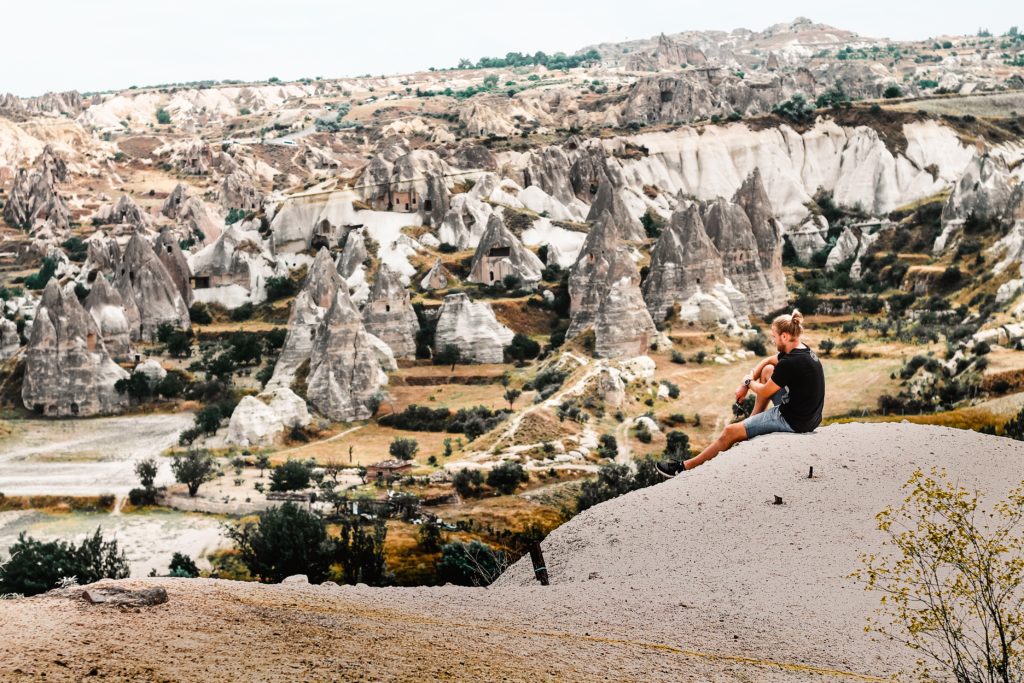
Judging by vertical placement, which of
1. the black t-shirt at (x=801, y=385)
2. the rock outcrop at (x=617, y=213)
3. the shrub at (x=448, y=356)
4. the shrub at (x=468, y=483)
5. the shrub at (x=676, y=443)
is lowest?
the shrub at (x=448, y=356)

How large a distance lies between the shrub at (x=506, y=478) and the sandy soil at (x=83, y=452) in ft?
37.9

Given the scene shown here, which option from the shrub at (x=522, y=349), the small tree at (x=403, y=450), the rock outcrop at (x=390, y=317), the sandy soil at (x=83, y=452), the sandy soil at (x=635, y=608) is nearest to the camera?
the sandy soil at (x=635, y=608)

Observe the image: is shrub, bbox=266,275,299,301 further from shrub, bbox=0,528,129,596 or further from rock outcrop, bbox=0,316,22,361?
shrub, bbox=0,528,129,596

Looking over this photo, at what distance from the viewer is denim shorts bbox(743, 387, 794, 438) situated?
43.7ft

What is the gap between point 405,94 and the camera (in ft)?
595

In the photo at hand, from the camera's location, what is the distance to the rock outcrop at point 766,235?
56906 millimetres

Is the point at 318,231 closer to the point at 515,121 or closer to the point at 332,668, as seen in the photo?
the point at 332,668

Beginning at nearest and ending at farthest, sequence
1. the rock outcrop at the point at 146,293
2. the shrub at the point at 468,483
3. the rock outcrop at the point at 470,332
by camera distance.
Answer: the shrub at the point at 468,483, the rock outcrop at the point at 470,332, the rock outcrop at the point at 146,293

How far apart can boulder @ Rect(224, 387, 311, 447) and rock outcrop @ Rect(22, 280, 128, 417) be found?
30.4ft

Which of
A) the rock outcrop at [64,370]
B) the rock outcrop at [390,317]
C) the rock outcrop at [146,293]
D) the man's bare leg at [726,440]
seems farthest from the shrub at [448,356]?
the man's bare leg at [726,440]

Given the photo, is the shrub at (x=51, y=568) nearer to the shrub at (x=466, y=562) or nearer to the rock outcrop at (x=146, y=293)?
the shrub at (x=466, y=562)

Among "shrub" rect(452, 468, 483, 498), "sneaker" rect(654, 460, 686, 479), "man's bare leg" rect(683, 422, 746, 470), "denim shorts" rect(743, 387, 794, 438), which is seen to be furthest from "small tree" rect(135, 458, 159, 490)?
"denim shorts" rect(743, 387, 794, 438)

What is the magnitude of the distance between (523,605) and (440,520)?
1328cm

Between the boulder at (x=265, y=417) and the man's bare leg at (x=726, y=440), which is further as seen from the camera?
the boulder at (x=265, y=417)
